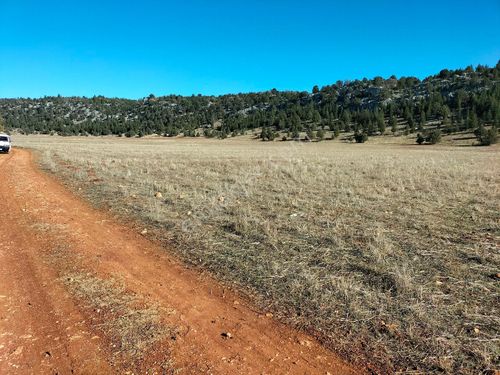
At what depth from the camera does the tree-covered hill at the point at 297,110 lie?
80.2 metres

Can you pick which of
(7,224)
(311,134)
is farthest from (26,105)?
(7,224)

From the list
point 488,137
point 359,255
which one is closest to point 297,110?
point 488,137

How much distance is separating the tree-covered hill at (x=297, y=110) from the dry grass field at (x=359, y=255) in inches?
2625

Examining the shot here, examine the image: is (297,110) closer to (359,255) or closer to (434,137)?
(434,137)

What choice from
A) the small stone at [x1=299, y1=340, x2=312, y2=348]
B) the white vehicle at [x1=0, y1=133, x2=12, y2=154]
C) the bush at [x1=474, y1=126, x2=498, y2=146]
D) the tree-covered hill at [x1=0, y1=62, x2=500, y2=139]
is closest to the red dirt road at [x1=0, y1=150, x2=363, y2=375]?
the small stone at [x1=299, y1=340, x2=312, y2=348]

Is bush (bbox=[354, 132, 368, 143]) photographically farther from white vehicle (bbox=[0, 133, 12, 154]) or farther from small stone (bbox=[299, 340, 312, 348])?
small stone (bbox=[299, 340, 312, 348])

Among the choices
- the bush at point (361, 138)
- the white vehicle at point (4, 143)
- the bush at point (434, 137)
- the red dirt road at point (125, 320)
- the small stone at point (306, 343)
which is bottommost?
the small stone at point (306, 343)

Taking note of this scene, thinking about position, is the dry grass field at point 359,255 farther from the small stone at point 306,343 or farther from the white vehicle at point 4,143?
the white vehicle at point 4,143

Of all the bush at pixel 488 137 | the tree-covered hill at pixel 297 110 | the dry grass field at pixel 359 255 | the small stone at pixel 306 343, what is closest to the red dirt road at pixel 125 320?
the small stone at pixel 306 343

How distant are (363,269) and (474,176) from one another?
14848mm

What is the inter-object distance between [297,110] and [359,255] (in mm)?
106770

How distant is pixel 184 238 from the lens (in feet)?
25.6

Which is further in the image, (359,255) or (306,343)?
(359,255)

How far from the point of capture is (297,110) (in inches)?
4341
